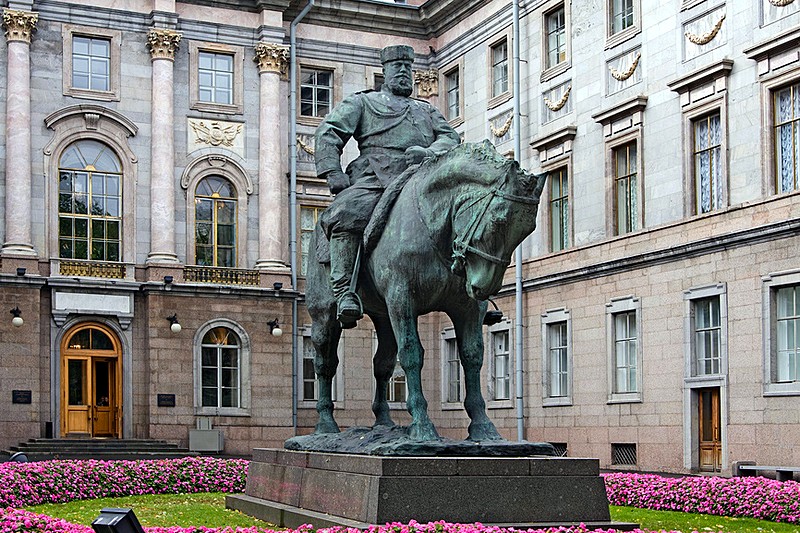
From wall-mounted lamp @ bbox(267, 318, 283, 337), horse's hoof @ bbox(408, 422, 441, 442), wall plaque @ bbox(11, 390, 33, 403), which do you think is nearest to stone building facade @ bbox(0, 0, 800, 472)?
wall plaque @ bbox(11, 390, 33, 403)

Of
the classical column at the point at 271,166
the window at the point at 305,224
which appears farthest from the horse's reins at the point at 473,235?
the window at the point at 305,224

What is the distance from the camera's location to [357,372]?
39.0m

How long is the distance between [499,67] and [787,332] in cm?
1476

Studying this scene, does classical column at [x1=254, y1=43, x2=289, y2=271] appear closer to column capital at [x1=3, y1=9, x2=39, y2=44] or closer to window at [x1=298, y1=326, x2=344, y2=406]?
window at [x1=298, y1=326, x2=344, y2=406]

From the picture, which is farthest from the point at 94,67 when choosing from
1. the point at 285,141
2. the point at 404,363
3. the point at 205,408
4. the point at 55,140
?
the point at 404,363

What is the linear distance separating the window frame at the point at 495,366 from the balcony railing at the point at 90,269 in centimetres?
1047

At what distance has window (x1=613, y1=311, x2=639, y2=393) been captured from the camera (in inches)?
1190

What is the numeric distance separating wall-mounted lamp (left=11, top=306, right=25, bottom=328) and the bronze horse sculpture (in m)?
23.5

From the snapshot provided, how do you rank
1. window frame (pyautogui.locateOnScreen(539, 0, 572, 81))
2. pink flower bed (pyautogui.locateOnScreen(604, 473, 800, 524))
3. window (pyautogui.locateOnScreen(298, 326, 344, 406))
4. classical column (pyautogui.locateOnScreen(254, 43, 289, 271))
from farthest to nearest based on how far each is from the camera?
window (pyautogui.locateOnScreen(298, 326, 344, 406)), classical column (pyautogui.locateOnScreen(254, 43, 289, 271)), window frame (pyautogui.locateOnScreen(539, 0, 572, 81)), pink flower bed (pyautogui.locateOnScreen(604, 473, 800, 524))

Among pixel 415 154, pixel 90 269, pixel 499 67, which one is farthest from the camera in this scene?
pixel 499 67

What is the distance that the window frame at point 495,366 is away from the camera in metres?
35.1

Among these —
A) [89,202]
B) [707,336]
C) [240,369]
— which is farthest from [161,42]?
[707,336]

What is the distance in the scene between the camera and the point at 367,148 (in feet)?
43.1

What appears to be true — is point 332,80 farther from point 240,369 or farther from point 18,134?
point 18,134
